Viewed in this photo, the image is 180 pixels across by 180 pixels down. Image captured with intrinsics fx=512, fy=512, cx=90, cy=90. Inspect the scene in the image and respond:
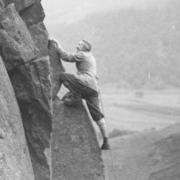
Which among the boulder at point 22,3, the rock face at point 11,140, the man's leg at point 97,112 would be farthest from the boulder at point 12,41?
the man's leg at point 97,112

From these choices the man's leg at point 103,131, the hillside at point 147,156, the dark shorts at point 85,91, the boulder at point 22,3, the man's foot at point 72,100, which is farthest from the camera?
the hillside at point 147,156

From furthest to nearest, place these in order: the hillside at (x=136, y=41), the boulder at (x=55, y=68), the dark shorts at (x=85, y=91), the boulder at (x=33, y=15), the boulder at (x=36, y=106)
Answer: the hillside at (x=136, y=41) → the boulder at (x=55, y=68) → the dark shorts at (x=85, y=91) → the boulder at (x=33, y=15) → the boulder at (x=36, y=106)

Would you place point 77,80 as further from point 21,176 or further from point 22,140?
point 21,176

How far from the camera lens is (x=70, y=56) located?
10281 millimetres

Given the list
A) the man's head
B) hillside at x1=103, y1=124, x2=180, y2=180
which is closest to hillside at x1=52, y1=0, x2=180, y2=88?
hillside at x1=103, y1=124, x2=180, y2=180

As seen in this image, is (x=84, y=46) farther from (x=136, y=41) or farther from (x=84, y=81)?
(x=136, y=41)

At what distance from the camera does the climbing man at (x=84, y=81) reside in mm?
10039

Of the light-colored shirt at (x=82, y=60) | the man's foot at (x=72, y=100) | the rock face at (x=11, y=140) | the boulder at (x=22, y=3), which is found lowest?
the man's foot at (x=72, y=100)

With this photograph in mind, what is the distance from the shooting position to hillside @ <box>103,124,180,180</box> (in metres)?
21.0

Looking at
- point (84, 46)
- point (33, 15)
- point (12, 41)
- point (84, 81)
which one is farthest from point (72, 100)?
point (12, 41)

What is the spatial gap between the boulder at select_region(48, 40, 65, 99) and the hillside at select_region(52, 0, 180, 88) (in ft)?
51.9

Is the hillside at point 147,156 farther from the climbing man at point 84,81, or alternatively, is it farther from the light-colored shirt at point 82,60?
the light-colored shirt at point 82,60

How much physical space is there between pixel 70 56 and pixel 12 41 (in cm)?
268

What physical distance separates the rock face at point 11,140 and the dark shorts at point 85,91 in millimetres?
2626
